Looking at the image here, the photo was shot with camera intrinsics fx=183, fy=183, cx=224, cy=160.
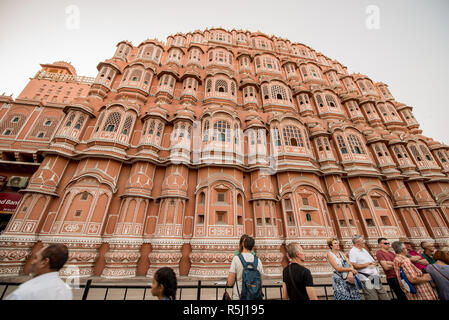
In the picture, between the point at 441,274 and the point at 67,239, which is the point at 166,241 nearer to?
the point at 67,239

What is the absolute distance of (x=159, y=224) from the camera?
10.4 metres

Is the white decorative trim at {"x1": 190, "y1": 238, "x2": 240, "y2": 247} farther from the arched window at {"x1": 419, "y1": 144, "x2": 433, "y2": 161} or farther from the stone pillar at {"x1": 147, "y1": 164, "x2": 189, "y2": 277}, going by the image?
the arched window at {"x1": 419, "y1": 144, "x2": 433, "y2": 161}

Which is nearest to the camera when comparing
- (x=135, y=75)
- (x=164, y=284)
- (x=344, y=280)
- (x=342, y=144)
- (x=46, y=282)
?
(x=46, y=282)

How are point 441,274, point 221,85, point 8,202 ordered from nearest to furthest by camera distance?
point 441,274, point 8,202, point 221,85

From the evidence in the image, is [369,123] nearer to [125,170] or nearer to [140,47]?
[125,170]

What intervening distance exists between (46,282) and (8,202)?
19.2 metres

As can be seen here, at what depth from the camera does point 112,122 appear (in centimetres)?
1273

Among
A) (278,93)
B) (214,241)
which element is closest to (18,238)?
(214,241)

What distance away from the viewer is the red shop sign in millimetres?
14043

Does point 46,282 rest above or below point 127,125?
below

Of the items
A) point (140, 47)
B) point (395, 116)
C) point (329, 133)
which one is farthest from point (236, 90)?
point (395, 116)

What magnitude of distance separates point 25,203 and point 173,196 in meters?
7.50

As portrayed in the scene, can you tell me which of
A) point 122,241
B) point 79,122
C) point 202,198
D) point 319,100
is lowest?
point 122,241

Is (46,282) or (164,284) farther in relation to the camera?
(164,284)
